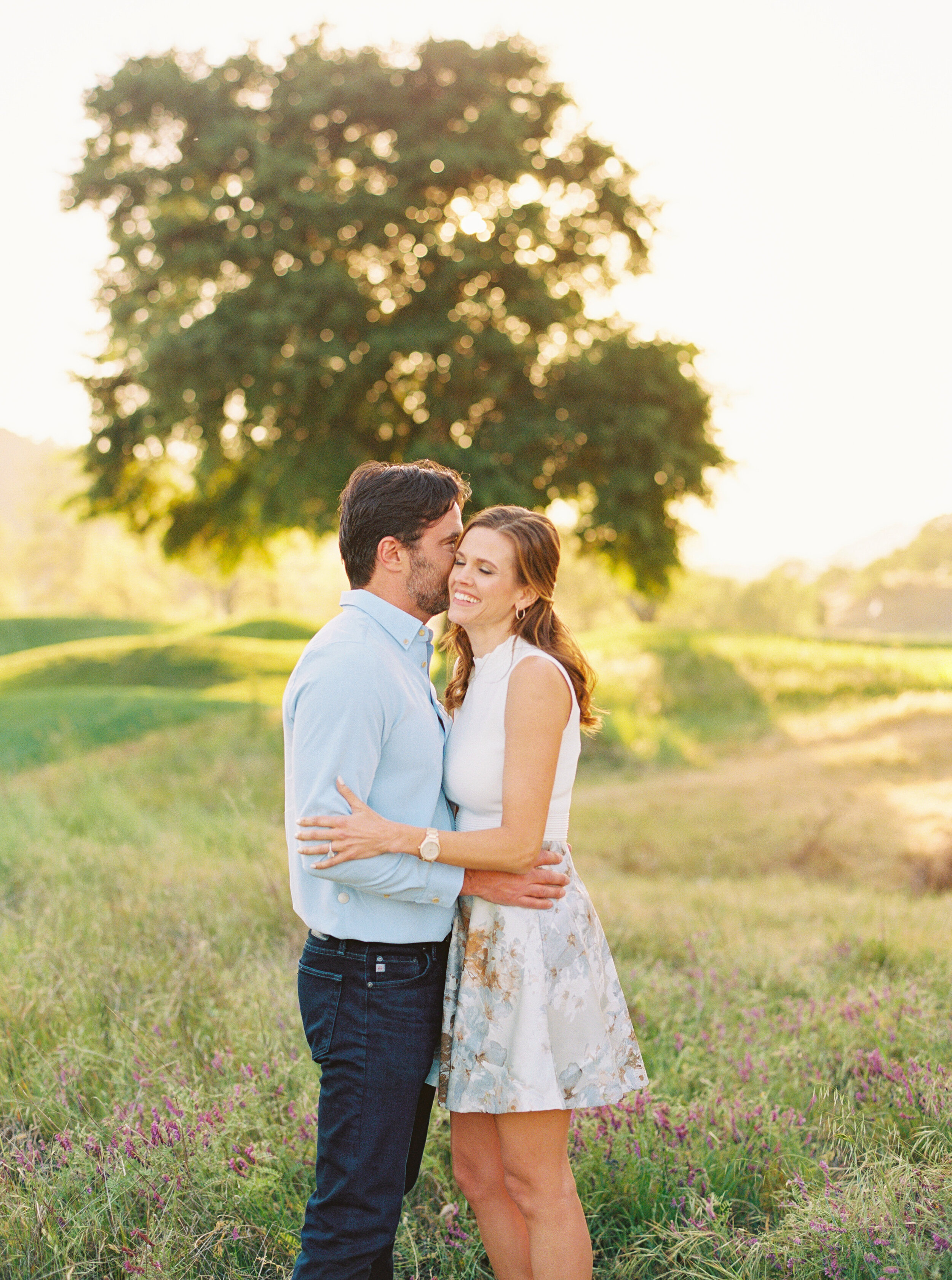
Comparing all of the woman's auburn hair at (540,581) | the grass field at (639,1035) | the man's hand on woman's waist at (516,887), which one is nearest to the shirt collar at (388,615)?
the woman's auburn hair at (540,581)

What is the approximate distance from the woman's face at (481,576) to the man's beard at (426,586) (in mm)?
37

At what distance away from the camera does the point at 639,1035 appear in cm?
460

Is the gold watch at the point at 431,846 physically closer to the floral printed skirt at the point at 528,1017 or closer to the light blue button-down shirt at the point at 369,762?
the light blue button-down shirt at the point at 369,762

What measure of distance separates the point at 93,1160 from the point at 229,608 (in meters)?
57.3

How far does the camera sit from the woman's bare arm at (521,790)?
8.38 feet

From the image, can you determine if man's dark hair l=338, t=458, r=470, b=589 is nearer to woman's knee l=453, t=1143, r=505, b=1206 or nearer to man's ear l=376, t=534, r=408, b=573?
man's ear l=376, t=534, r=408, b=573

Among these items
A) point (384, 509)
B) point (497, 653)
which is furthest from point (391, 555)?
point (497, 653)

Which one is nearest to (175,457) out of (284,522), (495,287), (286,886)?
(284,522)

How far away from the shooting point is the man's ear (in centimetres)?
281

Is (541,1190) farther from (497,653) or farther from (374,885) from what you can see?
(497,653)

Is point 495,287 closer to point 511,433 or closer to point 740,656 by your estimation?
point 511,433

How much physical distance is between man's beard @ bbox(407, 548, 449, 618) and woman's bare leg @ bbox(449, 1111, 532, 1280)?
1520mm

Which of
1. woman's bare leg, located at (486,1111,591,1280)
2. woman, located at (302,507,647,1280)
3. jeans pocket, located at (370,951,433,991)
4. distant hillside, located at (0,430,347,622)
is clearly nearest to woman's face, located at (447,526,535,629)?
woman, located at (302,507,647,1280)

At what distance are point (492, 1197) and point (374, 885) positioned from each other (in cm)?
113
